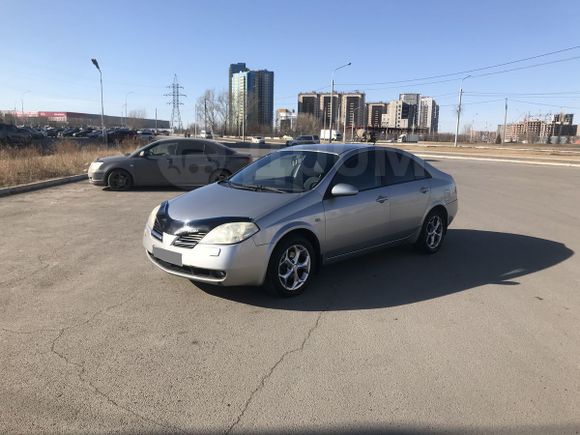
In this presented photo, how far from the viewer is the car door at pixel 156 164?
13.3 m

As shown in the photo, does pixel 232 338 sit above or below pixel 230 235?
below

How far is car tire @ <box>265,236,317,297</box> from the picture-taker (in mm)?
4707

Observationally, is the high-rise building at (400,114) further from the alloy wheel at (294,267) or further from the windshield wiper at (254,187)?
the alloy wheel at (294,267)

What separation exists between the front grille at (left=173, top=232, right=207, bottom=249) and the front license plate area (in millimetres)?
100

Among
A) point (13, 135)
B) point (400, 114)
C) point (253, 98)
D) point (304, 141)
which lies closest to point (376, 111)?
point (400, 114)

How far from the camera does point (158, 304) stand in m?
4.68

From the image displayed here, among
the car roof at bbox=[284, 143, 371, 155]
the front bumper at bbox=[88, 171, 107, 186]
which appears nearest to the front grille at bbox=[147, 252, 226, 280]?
the car roof at bbox=[284, 143, 371, 155]

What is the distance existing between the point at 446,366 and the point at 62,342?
120 inches

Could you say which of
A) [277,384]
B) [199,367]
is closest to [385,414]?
[277,384]

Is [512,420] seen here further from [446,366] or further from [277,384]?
[277,384]

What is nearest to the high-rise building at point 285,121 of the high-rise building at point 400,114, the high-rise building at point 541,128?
the high-rise building at point 400,114

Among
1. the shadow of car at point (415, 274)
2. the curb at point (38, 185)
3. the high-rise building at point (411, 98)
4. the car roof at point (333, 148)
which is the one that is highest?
the high-rise building at point (411, 98)

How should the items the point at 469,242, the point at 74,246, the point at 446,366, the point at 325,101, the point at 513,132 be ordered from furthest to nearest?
1. the point at 513,132
2. the point at 325,101
3. the point at 469,242
4. the point at 74,246
5. the point at 446,366

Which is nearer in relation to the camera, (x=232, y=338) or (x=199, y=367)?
→ (x=199, y=367)
